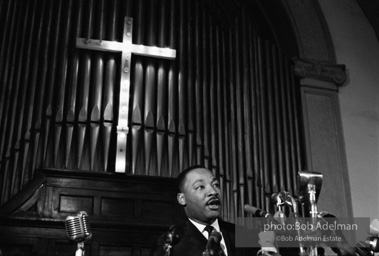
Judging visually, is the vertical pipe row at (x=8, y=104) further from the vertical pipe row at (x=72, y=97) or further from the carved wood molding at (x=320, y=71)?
the carved wood molding at (x=320, y=71)

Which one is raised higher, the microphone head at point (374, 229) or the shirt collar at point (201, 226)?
the shirt collar at point (201, 226)

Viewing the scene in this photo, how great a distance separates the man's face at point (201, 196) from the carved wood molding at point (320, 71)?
8.73ft

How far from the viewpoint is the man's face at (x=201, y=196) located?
13.3 feet

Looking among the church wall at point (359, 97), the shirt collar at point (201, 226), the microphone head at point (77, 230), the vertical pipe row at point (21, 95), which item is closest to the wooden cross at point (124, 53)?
the vertical pipe row at point (21, 95)

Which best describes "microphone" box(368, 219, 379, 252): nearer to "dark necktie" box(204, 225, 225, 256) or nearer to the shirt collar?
"dark necktie" box(204, 225, 225, 256)

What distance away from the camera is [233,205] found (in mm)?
5613

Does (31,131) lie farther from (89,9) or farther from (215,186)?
(215,186)

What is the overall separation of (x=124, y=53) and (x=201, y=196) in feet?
7.65

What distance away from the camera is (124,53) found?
19.7ft

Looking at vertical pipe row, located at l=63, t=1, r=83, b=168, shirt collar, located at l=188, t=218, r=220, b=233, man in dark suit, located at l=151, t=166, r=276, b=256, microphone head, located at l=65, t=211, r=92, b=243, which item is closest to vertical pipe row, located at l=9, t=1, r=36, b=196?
vertical pipe row, located at l=63, t=1, r=83, b=168

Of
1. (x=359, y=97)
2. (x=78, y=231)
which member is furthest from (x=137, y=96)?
(x=78, y=231)

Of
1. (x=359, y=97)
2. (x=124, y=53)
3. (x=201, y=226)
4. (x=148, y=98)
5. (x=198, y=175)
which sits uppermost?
(x=124, y=53)

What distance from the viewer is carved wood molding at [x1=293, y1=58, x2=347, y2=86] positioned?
6.55m

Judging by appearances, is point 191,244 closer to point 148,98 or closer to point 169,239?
point 169,239
